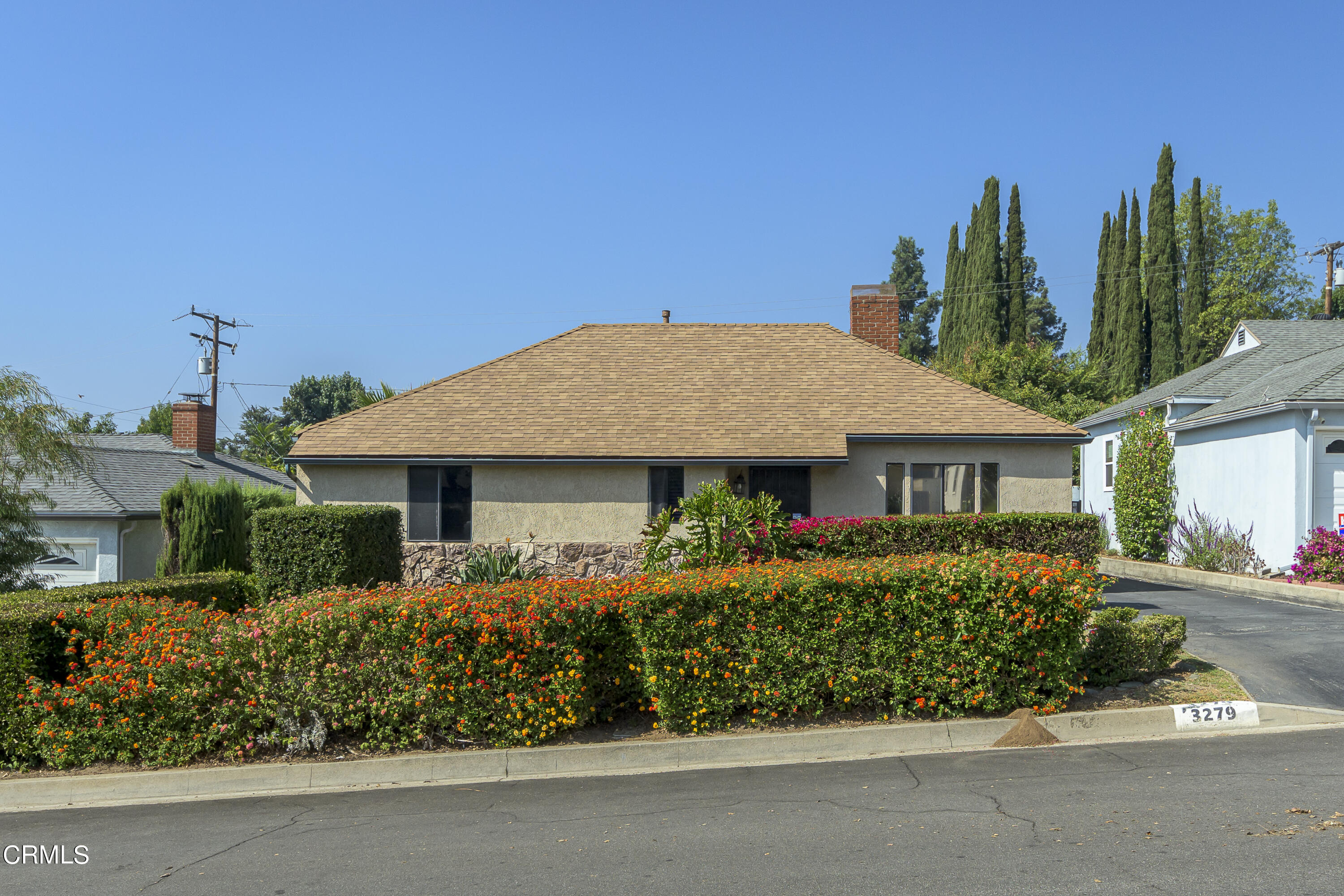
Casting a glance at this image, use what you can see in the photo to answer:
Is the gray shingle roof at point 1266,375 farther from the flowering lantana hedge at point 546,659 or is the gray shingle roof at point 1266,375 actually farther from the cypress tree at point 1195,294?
the cypress tree at point 1195,294

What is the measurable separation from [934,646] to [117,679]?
6.97 meters

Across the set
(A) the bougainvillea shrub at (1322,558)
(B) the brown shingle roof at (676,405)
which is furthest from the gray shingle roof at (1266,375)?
(B) the brown shingle roof at (676,405)

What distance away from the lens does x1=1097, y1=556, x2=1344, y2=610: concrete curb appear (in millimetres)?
14781

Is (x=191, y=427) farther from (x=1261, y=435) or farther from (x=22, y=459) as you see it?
(x=1261, y=435)

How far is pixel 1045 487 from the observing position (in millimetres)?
16953

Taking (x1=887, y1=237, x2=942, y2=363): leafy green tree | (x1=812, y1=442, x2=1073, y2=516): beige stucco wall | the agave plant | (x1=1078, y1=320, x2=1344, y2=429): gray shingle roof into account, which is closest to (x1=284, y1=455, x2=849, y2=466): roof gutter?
(x1=812, y1=442, x2=1073, y2=516): beige stucco wall

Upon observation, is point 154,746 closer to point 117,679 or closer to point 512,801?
point 117,679

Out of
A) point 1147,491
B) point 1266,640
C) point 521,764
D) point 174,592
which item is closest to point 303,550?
point 174,592

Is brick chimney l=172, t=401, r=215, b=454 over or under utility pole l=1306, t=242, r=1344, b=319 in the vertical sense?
under

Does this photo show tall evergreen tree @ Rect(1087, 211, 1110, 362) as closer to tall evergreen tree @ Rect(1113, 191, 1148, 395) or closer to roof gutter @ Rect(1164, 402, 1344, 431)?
tall evergreen tree @ Rect(1113, 191, 1148, 395)

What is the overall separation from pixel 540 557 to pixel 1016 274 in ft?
132

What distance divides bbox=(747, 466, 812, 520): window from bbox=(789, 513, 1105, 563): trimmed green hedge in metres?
3.12

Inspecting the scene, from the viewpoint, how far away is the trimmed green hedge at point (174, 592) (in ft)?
28.8

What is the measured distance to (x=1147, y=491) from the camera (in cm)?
2200
